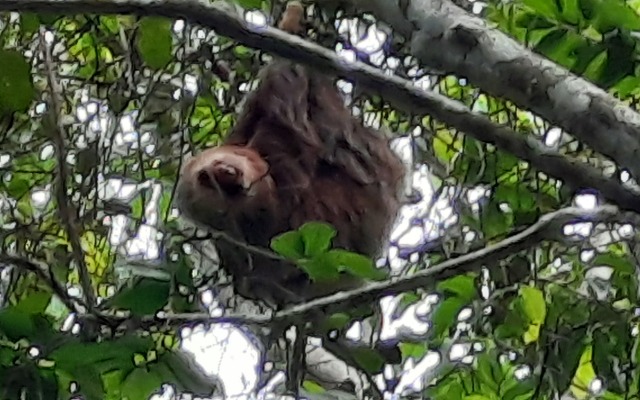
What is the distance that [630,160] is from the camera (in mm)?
872

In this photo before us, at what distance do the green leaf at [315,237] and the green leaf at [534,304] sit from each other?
0.40 m

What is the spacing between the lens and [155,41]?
132 cm

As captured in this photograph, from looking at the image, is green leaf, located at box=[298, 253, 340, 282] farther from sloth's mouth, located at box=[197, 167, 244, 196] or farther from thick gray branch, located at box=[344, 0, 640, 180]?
sloth's mouth, located at box=[197, 167, 244, 196]

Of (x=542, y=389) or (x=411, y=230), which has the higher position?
(x=542, y=389)

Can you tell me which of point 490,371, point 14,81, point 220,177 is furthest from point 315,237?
point 220,177

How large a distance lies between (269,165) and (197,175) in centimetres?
13

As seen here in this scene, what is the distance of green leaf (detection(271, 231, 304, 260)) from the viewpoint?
3.15ft

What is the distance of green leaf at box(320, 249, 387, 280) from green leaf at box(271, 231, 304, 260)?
0.03m

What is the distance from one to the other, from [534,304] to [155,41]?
559mm

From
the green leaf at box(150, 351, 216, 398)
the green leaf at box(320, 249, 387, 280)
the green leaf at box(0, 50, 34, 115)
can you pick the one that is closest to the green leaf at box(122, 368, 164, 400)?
the green leaf at box(150, 351, 216, 398)

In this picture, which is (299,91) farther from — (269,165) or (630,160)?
(630,160)

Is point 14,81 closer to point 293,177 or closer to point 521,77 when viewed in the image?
point 521,77

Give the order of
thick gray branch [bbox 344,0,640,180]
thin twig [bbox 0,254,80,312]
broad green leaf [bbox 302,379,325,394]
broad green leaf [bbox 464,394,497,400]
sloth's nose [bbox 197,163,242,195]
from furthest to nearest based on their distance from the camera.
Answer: sloth's nose [bbox 197,163,242,195]
broad green leaf [bbox 302,379,325,394]
broad green leaf [bbox 464,394,497,400]
thin twig [bbox 0,254,80,312]
thick gray branch [bbox 344,0,640,180]

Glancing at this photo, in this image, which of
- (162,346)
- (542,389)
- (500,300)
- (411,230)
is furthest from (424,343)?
(162,346)
